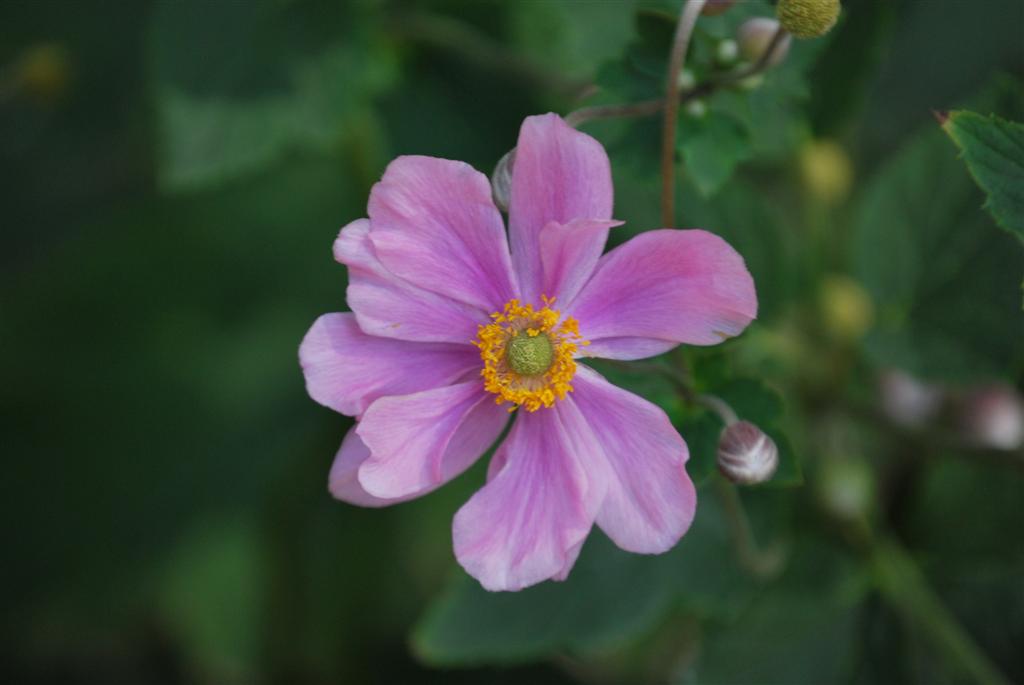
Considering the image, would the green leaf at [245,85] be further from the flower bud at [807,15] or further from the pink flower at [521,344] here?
the flower bud at [807,15]

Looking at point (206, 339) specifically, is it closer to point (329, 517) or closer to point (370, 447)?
point (329, 517)

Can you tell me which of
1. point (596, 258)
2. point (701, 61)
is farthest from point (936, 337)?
point (596, 258)

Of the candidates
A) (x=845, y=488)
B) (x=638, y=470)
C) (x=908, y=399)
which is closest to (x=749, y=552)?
(x=845, y=488)

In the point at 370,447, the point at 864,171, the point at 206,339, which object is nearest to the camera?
the point at 370,447

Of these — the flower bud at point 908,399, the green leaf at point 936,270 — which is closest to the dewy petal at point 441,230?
the green leaf at point 936,270

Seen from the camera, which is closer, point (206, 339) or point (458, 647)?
point (458, 647)

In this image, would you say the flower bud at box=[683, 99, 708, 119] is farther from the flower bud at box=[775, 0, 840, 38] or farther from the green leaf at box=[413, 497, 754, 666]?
the green leaf at box=[413, 497, 754, 666]
